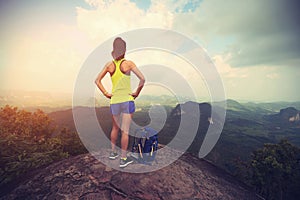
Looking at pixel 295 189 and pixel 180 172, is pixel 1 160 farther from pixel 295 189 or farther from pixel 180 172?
pixel 295 189

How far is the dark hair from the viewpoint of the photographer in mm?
4367

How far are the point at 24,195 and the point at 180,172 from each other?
4.30 m

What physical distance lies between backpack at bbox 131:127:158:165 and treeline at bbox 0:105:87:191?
673 cm

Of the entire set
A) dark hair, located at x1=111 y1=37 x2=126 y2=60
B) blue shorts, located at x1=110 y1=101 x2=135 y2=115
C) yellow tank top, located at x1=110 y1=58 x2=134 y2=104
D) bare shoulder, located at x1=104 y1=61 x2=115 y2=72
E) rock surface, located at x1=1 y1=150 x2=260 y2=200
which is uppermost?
dark hair, located at x1=111 y1=37 x2=126 y2=60

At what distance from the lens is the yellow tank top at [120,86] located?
14.6 ft

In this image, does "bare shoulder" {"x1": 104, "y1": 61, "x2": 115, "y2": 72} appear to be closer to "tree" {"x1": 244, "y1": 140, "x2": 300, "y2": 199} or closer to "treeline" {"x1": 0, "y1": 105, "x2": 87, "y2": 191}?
"treeline" {"x1": 0, "y1": 105, "x2": 87, "y2": 191}

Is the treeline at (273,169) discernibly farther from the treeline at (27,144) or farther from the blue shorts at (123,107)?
the blue shorts at (123,107)

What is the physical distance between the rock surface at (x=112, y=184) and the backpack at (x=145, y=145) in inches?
11.6

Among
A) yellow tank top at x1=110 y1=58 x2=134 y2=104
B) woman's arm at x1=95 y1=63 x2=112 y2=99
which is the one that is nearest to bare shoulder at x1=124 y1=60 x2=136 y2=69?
yellow tank top at x1=110 y1=58 x2=134 y2=104

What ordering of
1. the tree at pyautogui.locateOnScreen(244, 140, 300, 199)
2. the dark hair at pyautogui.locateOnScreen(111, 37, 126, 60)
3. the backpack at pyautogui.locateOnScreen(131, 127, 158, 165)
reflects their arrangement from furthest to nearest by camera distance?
the tree at pyautogui.locateOnScreen(244, 140, 300, 199) → the backpack at pyautogui.locateOnScreen(131, 127, 158, 165) → the dark hair at pyautogui.locateOnScreen(111, 37, 126, 60)

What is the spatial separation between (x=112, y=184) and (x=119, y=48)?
3542 mm

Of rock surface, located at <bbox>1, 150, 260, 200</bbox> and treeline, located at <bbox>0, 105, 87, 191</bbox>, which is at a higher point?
rock surface, located at <bbox>1, 150, 260, 200</bbox>

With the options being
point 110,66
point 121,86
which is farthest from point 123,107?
point 110,66

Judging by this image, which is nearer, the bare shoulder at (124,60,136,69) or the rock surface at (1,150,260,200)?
the rock surface at (1,150,260,200)
